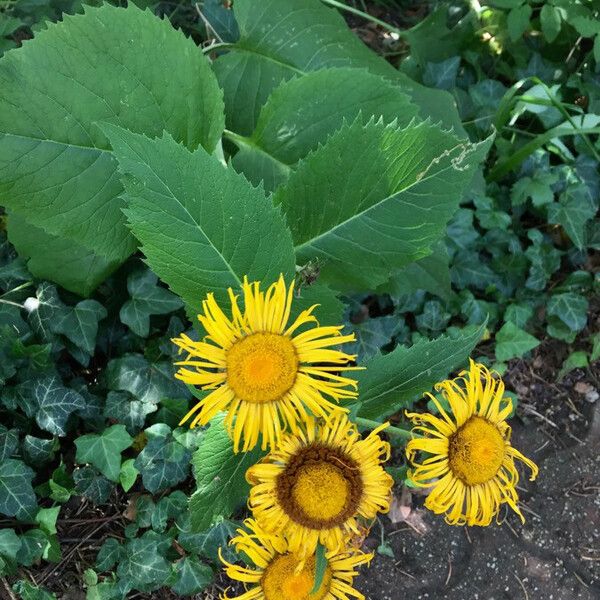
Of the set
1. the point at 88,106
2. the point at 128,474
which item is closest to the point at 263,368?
the point at 88,106

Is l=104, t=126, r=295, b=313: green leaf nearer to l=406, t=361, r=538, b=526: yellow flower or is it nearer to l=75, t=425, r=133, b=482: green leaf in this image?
l=406, t=361, r=538, b=526: yellow flower

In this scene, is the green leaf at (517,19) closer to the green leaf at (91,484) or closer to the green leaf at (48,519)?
the green leaf at (91,484)

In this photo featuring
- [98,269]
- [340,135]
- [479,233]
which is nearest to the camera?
[340,135]

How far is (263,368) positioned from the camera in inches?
47.3

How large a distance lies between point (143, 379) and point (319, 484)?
35.2 inches

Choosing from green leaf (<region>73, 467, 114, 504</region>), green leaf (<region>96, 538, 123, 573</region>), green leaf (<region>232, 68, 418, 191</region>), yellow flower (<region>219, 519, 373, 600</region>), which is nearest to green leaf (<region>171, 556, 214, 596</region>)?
green leaf (<region>96, 538, 123, 573</region>)

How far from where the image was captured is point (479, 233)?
2445 millimetres

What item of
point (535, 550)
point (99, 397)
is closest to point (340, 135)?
point (99, 397)

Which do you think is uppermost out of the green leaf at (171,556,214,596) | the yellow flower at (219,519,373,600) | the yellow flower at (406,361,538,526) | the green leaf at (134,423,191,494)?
the yellow flower at (406,361,538,526)

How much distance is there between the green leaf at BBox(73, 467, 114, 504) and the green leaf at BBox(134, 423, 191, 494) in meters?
0.11

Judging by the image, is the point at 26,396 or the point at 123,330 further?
the point at 123,330

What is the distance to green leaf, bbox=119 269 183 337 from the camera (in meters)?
1.98

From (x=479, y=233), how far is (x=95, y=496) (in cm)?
151

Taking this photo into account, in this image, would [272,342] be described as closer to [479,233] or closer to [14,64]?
[14,64]
